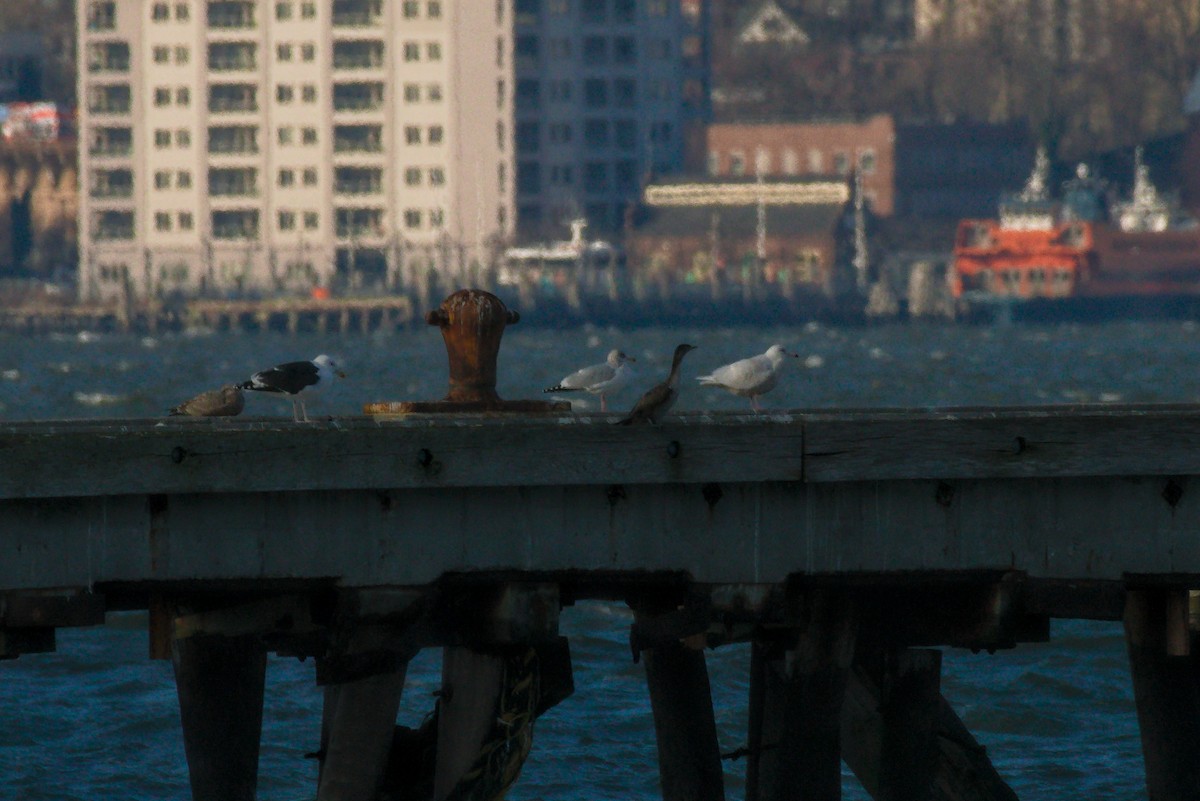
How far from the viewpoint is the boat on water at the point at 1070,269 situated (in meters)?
197

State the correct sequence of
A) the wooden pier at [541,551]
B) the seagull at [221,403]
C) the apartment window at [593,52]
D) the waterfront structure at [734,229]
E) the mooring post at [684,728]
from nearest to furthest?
1. the wooden pier at [541,551]
2. the mooring post at [684,728]
3. the seagull at [221,403]
4. the waterfront structure at [734,229]
5. the apartment window at [593,52]

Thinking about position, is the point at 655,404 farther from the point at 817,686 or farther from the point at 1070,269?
the point at 1070,269

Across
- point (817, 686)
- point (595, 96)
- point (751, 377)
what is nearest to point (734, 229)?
point (595, 96)

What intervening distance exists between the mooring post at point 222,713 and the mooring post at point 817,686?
10.6ft

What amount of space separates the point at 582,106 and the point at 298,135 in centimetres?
2328

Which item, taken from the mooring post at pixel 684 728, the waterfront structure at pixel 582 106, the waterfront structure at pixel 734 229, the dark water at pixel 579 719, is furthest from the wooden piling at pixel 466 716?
the waterfront structure at pixel 734 229

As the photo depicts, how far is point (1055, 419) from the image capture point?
14.2 m

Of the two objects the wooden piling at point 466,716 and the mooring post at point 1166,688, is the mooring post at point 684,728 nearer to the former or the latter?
the wooden piling at point 466,716

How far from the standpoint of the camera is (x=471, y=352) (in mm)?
16641

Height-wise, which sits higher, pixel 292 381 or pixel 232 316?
pixel 292 381

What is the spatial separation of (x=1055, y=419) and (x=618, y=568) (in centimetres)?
267

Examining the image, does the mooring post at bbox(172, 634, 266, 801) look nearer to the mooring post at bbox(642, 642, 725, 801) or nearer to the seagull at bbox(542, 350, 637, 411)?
the mooring post at bbox(642, 642, 725, 801)

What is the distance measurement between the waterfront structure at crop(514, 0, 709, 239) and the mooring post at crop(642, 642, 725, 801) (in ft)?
583

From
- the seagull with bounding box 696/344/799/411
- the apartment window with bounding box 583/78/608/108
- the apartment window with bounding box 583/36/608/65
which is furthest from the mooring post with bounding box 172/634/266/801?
the apartment window with bounding box 583/36/608/65
